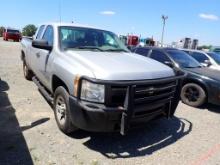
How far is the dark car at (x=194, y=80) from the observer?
6746mm

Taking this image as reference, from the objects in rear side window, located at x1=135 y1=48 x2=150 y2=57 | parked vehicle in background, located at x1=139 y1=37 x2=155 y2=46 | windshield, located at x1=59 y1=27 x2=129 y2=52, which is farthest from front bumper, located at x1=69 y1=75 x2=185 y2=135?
parked vehicle in background, located at x1=139 y1=37 x2=155 y2=46

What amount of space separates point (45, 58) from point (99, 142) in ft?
6.86

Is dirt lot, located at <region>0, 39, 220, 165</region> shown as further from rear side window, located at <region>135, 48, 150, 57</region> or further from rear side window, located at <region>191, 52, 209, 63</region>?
rear side window, located at <region>191, 52, 209, 63</region>

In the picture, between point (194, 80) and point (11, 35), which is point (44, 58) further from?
point (11, 35)

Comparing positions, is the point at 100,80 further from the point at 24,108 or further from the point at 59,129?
the point at 24,108

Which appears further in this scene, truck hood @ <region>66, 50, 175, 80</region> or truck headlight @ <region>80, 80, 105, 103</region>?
truck hood @ <region>66, 50, 175, 80</region>

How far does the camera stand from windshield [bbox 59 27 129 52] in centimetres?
515

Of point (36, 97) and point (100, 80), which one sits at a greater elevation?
point (100, 80)

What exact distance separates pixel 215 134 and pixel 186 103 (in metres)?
2.09

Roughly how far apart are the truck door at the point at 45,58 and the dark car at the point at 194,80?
3.57 m

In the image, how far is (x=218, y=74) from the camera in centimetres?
738

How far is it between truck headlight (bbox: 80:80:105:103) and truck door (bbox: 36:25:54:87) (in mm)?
1654

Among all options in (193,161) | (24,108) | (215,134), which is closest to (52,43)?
(24,108)

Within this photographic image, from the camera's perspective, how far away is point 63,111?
4.57m
